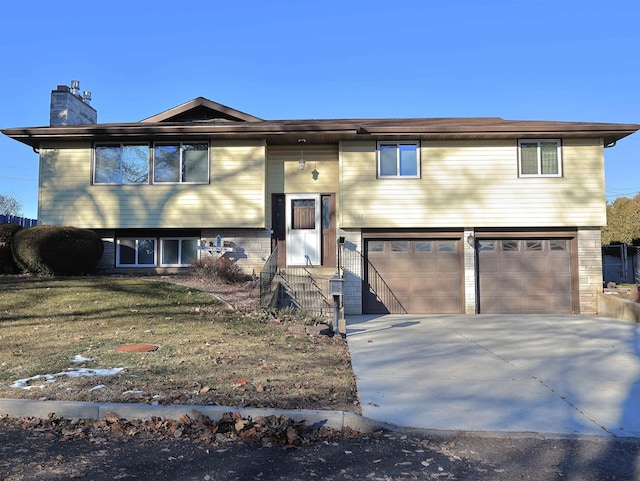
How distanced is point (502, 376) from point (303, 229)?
884 cm

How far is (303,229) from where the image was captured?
47.6ft

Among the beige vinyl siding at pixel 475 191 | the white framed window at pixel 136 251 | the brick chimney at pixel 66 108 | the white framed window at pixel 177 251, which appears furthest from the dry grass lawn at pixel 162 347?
the brick chimney at pixel 66 108

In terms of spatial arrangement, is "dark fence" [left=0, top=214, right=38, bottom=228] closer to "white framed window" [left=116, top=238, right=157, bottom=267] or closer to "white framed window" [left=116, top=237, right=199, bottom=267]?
"white framed window" [left=116, top=238, right=157, bottom=267]

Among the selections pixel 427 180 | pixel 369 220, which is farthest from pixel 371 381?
pixel 427 180

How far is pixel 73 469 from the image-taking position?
3564 millimetres

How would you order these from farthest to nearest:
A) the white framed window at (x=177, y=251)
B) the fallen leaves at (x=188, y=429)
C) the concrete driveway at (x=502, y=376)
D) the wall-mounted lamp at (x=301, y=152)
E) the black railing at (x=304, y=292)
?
the white framed window at (x=177, y=251) < the wall-mounted lamp at (x=301, y=152) < the black railing at (x=304, y=292) < the concrete driveway at (x=502, y=376) < the fallen leaves at (x=188, y=429)

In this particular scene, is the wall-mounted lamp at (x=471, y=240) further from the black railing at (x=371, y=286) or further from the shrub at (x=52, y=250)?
the shrub at (x=52, y=250)

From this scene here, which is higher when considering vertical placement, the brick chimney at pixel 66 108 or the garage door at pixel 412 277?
the brick chimney at pixel 66 108

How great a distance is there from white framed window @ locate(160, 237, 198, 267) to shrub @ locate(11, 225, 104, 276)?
6.93 ft

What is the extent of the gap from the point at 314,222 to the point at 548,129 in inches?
286

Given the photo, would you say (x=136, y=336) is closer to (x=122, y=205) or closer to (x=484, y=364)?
(x=484, y=364)

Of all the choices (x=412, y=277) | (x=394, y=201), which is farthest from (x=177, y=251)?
(x=412, y=277)

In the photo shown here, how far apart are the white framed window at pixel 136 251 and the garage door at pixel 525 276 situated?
9.94m

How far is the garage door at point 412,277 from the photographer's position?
1382cm
